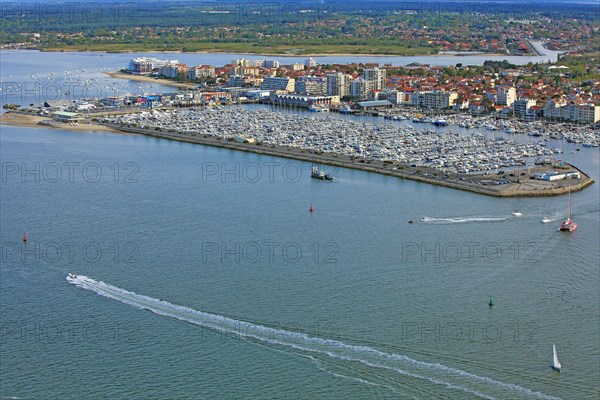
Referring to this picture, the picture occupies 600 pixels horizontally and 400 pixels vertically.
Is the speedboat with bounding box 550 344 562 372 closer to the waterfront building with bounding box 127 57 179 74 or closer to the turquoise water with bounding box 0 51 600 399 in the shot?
the turquoise water with bounding box 0 51 600 399

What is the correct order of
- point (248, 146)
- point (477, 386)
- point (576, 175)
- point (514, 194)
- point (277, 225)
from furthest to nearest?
1. point (248, 146)
2. point (576, 175)
3. point (514, 194)
4. point (277, 225)
5. point (477, 386)

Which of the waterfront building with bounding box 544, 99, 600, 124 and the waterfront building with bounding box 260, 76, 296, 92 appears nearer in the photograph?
the waterfront building with bounding box 544, 99, 600, 124

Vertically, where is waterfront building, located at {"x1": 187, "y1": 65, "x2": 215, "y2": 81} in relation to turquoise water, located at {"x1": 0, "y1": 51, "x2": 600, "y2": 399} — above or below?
above

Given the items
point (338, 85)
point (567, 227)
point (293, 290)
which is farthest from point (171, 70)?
point (293, 290)

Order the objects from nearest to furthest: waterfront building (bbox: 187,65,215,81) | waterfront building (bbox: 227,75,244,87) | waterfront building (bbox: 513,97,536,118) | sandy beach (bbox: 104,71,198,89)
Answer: waterfront building (bbox: 513,97,536,118) < waterfront building (bbox: 227,75,244,87) < sandy beach (bbox: 104,71,198,89) < waterfront building (bbox: 187,65,215,81)

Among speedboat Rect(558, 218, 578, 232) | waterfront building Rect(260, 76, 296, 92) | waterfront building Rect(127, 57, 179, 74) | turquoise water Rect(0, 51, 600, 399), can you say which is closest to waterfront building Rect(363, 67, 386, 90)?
waterfront building Rect(260, 76, 296, 92)

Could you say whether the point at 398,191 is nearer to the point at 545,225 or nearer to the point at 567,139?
the point at 545,225

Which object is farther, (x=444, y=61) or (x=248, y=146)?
(x=444, y=61)

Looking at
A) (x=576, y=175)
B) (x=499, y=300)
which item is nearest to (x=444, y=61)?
(x=576, y=175)
